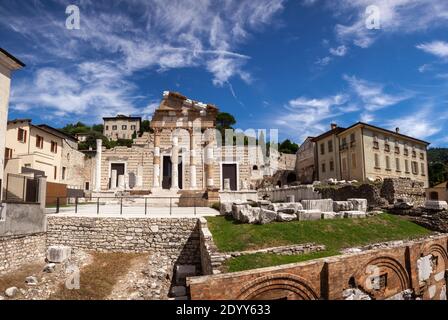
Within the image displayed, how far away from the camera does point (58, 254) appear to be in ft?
44.5

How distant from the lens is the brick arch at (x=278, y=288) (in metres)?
6.97

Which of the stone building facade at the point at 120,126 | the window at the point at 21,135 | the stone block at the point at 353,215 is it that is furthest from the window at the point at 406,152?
the stone building facade at the point at 120,126

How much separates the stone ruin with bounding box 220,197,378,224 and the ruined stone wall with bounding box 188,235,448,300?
13.3 ft

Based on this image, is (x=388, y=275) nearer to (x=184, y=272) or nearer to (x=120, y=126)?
(x=184, y=272)

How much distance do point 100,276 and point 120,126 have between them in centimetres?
8028

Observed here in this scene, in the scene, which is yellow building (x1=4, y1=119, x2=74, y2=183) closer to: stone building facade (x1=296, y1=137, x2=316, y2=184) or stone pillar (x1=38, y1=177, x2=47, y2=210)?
stone pillar (x1=38, y1=177, x2=47, y2=210)

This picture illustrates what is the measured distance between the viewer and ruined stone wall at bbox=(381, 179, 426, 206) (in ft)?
76.9

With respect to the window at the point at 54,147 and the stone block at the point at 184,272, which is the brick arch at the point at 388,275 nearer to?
the stone block at the point at 184,272

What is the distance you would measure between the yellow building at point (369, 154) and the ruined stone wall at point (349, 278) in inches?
852

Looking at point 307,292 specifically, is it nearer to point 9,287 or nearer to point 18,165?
point 9,287

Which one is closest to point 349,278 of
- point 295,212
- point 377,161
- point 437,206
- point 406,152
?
point 295,212
